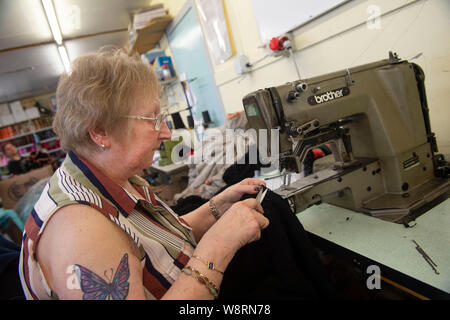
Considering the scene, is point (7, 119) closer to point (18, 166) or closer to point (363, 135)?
point (18, 166)

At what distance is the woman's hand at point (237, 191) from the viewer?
0.96 metres

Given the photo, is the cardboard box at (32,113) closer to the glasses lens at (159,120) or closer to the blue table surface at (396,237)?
the glasses lens at (159,120)

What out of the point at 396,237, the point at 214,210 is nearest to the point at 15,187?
the point at 214,210

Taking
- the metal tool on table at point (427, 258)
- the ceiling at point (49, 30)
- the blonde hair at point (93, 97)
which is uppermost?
the ceiling at point (49, 30)

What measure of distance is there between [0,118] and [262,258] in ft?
26.6

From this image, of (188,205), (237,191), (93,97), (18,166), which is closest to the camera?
(93,97)

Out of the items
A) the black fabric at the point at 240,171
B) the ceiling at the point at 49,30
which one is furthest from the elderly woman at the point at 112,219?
the ceiling at the point at 49,30

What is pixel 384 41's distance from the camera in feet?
3.83

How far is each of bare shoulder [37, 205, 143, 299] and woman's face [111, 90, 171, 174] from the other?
227mm

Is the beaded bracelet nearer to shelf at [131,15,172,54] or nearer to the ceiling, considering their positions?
the ceiling

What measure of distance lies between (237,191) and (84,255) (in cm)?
60

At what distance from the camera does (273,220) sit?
2.72 ft

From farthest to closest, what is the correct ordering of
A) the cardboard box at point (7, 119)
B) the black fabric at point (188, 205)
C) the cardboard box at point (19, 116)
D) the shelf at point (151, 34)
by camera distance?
the cardboard box at point (19, 116), the cardboard box at point (7, 119), the shelf at point (151, 34), the black fabric at point (188, 205)
